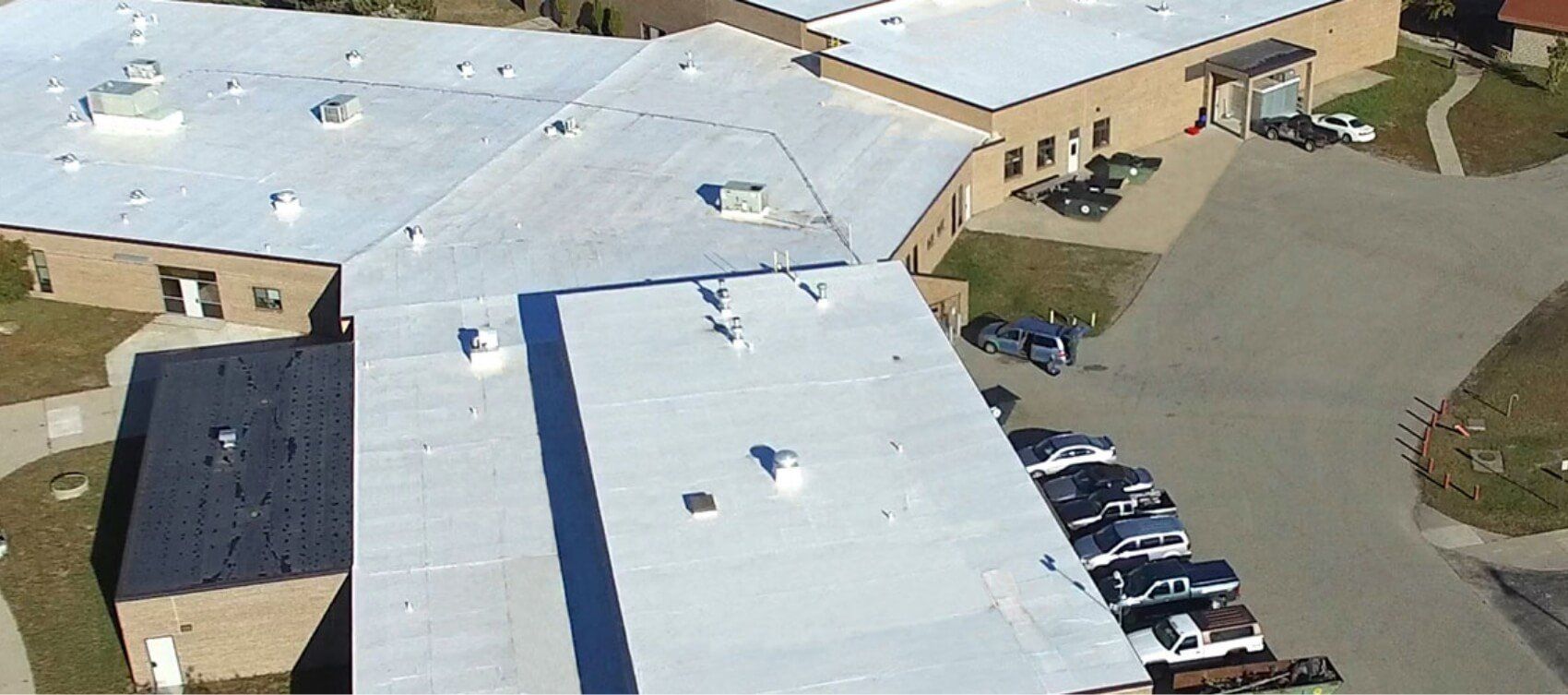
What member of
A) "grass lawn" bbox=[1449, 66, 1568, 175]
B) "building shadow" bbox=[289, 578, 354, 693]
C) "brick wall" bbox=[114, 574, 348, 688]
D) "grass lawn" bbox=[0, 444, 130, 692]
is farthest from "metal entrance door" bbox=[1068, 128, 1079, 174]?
"brick wall" bbox=[114, 574, 348, 688]

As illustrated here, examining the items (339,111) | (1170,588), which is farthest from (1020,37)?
(1170,588)

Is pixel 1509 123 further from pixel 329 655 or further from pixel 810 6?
pixel 329 655

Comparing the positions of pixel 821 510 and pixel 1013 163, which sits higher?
pixel 821 510

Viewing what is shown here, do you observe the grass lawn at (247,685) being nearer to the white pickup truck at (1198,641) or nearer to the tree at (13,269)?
the white pickup truck at (1198,641)

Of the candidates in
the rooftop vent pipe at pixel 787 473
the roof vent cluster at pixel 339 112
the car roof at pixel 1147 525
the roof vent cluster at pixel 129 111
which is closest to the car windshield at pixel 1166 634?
the car roof at pixel 1147 525

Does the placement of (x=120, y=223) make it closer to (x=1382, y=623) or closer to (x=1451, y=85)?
(x=1382, y=623)
